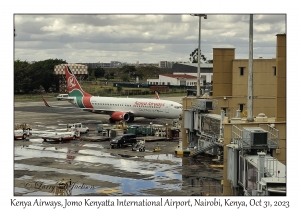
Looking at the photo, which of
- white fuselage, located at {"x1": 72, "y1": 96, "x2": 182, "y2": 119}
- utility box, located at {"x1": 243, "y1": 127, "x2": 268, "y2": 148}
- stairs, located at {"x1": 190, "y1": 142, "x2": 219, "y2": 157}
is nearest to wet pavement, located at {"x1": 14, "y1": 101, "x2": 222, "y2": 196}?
stairs, located at {"x1": 190, "y1": 142, "x2": 219, "y2": 157}

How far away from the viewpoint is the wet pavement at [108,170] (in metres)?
36.4

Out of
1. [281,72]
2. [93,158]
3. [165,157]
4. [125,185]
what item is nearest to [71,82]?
[93,158]

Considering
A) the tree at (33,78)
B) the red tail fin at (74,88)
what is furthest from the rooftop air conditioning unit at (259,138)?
the tree at (33,78)

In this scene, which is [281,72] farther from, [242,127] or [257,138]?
[257,138]

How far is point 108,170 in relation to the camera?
1706 inches

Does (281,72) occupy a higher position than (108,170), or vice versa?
(281,72)

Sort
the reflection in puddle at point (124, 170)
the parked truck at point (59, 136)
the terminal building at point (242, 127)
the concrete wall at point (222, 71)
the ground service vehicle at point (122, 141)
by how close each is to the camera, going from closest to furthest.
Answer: the terminal building at point (242, 127) → the reflection in puddle at point (124, 170) → the concrete wall at point (222, 71) → the ground service vehicle at point (122, 141) → the parked truck at point (59, 136)

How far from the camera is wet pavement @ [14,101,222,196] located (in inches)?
1433

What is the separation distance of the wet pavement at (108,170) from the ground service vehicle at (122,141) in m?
0.96

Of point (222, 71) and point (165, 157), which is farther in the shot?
point (222, 71)

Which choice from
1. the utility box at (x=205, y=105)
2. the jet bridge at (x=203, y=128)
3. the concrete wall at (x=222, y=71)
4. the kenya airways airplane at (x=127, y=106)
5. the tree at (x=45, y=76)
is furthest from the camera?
the tree at (x=45, y=76)

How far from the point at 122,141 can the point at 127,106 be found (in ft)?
77.9

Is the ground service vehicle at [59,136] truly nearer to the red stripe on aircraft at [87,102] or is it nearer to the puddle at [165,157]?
the puddle at [165,157]

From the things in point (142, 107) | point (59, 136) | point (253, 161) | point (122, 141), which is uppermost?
point (142, 107)
